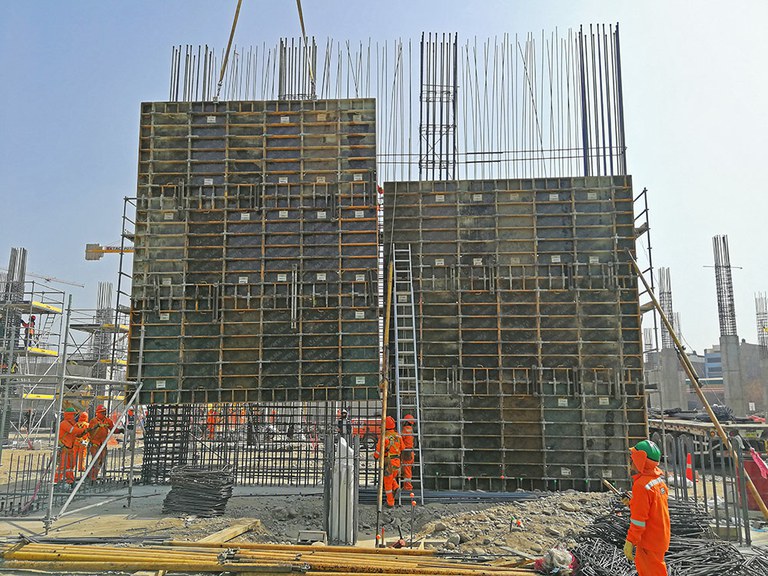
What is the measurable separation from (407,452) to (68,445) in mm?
9251

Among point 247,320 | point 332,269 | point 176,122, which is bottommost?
point 247,320

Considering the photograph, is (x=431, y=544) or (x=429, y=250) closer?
(x=431, y=544)

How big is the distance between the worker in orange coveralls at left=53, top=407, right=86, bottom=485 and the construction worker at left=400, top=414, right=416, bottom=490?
28.4 ft

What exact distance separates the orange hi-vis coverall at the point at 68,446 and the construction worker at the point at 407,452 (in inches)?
342

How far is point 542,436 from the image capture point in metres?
16.5

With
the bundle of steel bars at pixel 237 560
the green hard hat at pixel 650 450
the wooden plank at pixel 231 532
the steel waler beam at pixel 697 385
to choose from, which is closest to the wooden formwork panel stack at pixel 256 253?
the wooden plank at pixel 231 532

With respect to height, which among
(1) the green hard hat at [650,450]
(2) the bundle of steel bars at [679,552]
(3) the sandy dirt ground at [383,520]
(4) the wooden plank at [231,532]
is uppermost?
(1) the green hard hat at [650,450]

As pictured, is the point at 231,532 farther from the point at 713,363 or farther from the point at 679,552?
the point at 713,363

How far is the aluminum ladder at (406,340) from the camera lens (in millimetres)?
16312

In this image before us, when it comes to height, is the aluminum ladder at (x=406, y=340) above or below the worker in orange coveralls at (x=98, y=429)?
above

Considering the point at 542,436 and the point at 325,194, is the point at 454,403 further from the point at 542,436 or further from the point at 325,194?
the point at 325,194

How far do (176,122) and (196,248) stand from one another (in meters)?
3.80

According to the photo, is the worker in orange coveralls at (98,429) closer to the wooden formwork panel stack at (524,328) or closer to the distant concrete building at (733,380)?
the wooden formwork panel stack at (524,328)

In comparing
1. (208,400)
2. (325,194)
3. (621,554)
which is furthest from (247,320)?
(621,554)
